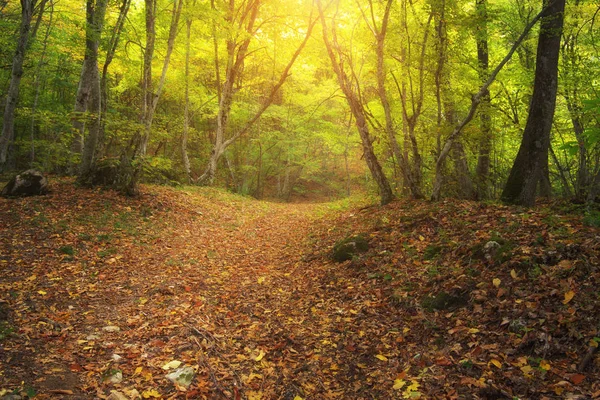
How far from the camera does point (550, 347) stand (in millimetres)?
3629

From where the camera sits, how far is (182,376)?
13.0 feet

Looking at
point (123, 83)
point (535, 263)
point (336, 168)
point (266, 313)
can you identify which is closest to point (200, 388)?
point (266, 313)

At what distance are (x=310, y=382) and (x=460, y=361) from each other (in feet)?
5.62

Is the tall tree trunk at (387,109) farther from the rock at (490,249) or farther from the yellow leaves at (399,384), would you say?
the yellow leaves at (399,384)

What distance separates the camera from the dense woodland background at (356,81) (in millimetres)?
9281

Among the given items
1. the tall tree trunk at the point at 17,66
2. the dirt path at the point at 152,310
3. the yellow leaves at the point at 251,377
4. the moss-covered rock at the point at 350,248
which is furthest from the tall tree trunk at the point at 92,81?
the yellow leaves at the point at 251,377

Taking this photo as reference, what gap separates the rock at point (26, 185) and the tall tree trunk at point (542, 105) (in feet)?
40.5

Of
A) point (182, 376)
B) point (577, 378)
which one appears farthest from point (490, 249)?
point (182, 376)

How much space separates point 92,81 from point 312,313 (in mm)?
11135

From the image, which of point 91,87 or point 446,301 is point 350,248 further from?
point 91,87

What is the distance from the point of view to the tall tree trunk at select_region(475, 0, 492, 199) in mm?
9309

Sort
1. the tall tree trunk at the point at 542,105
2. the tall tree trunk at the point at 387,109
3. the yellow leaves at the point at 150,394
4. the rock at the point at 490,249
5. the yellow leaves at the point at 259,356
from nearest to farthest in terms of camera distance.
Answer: the yellow leaves at the point at 150,394 → the yellow leaves at the point at 259,356 → the rock at the point at 490,249 → the tall tree trunk at the point at 542,105 → the tall tree trunk at the point at 387,109

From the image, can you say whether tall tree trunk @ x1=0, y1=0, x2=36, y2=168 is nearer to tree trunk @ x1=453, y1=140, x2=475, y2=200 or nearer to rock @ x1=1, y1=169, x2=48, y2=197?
rock @ x1=1, y1=169, x2=48, y2=197

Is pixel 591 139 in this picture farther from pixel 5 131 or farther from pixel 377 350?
pixel 5 131
